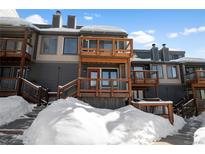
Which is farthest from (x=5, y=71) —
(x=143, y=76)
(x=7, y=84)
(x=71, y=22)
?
(x=143, y=76)

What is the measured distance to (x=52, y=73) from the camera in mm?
10438

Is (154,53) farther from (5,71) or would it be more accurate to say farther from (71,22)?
(5,71)

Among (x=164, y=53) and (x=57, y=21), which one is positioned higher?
(x=57, y=21)

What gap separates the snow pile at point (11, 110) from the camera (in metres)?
5.40

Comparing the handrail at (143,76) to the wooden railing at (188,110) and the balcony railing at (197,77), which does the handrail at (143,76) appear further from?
the balcony railing at (197,77)

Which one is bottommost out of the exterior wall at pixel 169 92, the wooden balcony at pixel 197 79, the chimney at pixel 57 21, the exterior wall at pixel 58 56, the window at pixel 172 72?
the exterior wall at pixel 169 92

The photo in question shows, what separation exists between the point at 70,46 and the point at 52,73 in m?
2.39

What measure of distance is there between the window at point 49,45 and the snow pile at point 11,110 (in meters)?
4.77

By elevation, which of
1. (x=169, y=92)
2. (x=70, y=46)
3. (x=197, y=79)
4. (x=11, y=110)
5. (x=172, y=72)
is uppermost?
(x=70, y=46)

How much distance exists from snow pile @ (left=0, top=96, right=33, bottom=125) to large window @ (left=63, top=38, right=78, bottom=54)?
5.14m

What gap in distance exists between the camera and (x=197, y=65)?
15008mm

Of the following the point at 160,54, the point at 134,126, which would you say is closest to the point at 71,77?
the point at 134,126

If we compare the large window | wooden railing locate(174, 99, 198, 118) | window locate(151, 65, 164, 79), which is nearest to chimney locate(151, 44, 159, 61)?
window locate(151, 65, 164, 79)

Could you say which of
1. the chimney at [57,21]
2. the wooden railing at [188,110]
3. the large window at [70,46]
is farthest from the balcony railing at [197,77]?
the chimney at [57,21]
